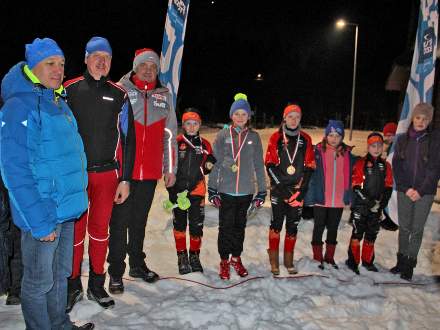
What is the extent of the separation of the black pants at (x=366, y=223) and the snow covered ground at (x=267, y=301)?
502 millimetres

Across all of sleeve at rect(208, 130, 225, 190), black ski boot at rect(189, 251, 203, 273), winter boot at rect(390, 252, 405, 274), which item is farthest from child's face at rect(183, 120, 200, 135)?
winter boot at rect(390, 252, 405, 274)

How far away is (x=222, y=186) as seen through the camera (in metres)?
4.75

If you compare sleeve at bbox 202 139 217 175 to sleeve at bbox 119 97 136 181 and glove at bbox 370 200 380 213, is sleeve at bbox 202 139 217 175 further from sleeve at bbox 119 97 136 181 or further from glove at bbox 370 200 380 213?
glove at bbox 370 200 380 213

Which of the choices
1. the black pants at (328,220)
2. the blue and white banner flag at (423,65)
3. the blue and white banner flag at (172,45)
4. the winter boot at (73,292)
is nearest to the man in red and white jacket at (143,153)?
the winter boot at (73,292)

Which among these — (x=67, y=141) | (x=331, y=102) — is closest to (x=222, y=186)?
(x=67, y=141)

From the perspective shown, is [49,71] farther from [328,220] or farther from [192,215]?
[328,220]

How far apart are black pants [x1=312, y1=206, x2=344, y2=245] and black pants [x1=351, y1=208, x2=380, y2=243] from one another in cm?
21

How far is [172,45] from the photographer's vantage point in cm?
659

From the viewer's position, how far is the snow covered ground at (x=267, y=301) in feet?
11.9

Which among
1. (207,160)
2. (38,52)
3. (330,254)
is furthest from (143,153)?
(330,254)

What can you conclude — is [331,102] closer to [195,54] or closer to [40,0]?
[195,54]

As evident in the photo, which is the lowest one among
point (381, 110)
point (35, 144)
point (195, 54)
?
point (35, 144)

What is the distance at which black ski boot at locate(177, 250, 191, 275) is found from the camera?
473 cm

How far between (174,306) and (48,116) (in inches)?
86.8
